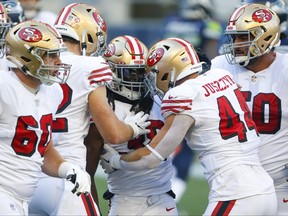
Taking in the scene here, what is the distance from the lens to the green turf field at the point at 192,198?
9945mm

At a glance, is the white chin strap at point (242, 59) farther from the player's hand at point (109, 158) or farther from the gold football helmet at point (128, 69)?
the player's hand at point (109, 158)

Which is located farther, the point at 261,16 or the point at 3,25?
the point at 3,25

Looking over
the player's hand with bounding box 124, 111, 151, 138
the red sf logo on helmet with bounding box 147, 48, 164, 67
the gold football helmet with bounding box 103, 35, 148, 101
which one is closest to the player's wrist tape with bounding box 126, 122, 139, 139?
the player's hand with bounding box 124, 111, 151, 138

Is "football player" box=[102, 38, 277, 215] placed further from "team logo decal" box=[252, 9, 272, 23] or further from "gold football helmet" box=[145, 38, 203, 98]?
"team logo decal" box=[252, 9, 272, 23]

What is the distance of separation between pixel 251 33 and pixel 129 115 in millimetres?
1042

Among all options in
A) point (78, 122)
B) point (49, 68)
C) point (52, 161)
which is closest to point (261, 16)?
point (78, 122)

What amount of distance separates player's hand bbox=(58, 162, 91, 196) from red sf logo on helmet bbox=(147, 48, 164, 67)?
93 centimetres

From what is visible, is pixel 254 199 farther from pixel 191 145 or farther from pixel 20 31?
pixel 20 31

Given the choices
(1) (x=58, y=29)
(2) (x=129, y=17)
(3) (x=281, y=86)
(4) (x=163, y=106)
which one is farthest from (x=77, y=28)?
(2) (x=129, y=17)

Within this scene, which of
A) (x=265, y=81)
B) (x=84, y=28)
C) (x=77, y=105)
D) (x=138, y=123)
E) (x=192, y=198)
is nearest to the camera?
(x=77, y=105)

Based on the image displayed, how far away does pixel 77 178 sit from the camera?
5.46 meters

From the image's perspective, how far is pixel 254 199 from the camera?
5.62 metres

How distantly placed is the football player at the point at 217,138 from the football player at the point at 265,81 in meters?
0.45

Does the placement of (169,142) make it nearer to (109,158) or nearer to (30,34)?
(109,158)
